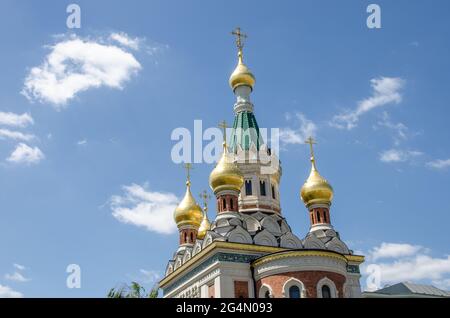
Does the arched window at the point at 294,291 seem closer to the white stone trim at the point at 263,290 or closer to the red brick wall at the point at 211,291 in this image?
the white stone trim at the point at 263,290

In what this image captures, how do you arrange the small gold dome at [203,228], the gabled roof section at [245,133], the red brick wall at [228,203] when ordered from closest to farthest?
the red brick wall at [228,203], the gabled roof section at [245,133], the small gold dome at [203,228]

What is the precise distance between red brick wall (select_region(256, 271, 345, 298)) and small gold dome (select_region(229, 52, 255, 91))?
1205 cm

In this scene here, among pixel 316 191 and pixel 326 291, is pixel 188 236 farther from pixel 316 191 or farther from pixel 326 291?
pixel 326 291

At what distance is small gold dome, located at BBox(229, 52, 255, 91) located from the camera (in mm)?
29969

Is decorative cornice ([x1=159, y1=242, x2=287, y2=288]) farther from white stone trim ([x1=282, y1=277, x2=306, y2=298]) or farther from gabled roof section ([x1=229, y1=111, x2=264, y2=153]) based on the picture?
gabled roof section ([x1=229, y1=111, x2=264, y2=153])

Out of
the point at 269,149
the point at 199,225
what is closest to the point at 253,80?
the point at 269,149

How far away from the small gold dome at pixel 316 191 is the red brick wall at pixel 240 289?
6254mm

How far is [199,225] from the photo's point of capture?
3112 cm

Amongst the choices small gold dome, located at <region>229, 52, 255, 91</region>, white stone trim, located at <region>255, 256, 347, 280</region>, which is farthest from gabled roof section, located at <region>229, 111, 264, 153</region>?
white stone trim, located at <region>255, 256, 347, 280</region>

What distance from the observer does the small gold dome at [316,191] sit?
86.8ft

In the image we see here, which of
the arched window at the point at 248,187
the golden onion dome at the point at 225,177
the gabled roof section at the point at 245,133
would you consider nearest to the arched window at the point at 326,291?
the golden onion dome at the point at 225,177

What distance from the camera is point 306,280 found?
2128cm
